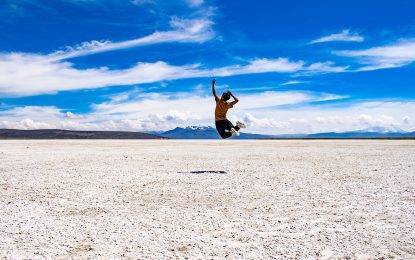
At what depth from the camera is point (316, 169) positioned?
65.8ft

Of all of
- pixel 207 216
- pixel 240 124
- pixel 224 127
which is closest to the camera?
pixel 207 216

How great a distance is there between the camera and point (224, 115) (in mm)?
17844

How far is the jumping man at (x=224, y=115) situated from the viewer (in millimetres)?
17484

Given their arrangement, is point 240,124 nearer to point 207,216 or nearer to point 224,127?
point 224,127

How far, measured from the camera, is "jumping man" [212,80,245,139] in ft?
57.4

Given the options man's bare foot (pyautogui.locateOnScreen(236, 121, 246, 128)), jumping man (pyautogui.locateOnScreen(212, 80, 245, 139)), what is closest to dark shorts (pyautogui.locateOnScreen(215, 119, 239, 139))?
jumping man (pyautogui.locateOnScreen(212, 80, 245, 139))

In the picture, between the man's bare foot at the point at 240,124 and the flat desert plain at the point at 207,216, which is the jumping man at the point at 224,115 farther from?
the flat desert plain at the point at 207,216

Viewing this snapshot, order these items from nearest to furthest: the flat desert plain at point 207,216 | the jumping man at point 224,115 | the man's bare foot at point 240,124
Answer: the flat desert plain at point 207,216 < the jumping man at point 224,115 < the man's bare foot at point 240,124

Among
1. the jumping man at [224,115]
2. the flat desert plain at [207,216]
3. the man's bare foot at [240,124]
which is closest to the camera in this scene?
the flat desert plain at [207,216]

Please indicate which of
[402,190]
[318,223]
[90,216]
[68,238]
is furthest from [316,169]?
[68,238]

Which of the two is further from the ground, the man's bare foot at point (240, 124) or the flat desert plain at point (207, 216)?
the man's bare foot at point (240, 124)

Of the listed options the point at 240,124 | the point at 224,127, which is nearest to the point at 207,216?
the point at 224,127

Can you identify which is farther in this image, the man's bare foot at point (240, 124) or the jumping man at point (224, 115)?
the man's bare foot at point (240, 124)

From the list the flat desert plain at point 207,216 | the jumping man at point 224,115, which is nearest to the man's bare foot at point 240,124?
the jumping man at point 224,115
